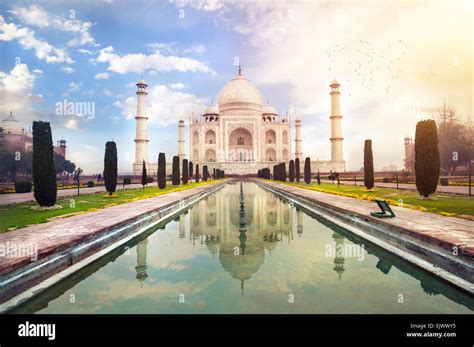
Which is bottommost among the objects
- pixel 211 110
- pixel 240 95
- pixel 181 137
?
pixel 181 137

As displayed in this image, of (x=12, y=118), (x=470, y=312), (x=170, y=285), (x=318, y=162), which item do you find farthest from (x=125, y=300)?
(x=12, y=118)

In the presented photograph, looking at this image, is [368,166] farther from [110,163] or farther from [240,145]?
[240,145]

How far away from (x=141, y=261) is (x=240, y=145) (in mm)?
44459

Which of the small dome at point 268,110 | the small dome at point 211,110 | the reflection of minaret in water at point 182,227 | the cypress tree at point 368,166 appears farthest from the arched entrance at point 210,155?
the reflection of minaret in water at point 182,227

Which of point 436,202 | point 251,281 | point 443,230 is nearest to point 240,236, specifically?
point 251,281

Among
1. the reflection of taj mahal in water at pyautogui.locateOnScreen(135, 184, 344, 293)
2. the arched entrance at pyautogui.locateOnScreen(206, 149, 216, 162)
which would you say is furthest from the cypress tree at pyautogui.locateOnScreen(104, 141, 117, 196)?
the arched entrance at pyautogui.locateOnScreen(206, 149, 216, 162)

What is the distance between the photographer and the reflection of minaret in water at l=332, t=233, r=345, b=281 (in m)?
3.25

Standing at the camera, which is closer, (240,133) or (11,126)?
(11,126)

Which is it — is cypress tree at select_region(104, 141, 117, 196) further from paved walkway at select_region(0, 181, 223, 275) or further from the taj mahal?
the taj mahal

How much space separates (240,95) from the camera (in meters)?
46.4

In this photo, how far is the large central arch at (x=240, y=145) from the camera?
46.6 meters
